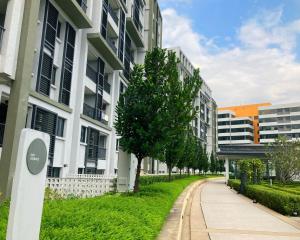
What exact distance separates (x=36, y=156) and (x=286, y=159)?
39.7 m

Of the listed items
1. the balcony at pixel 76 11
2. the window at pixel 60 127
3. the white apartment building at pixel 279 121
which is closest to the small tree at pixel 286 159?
the balcony at pixel 76 11

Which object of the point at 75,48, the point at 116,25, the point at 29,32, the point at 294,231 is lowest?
the point at 294,231

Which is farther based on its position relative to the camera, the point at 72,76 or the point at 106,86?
the point at 106,86

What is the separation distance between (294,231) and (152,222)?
584 centimetres

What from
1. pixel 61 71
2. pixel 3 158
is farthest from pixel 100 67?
pixel 3 158

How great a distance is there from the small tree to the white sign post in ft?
128

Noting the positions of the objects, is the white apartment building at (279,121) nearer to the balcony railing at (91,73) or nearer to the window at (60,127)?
the balcony railing at (91,73)

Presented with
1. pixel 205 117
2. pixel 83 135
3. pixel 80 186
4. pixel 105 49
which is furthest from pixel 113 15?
pixel 205 117

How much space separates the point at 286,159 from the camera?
39156 mm

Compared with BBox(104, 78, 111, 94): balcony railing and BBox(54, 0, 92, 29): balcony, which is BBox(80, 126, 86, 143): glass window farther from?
BBox(54, 0, 92, 29): balcony

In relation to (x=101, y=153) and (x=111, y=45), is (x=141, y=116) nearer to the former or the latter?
(x=101, y=153)

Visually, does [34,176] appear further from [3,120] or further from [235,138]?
[235,138]

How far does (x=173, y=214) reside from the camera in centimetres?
1221

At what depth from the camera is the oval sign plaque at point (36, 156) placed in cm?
389
